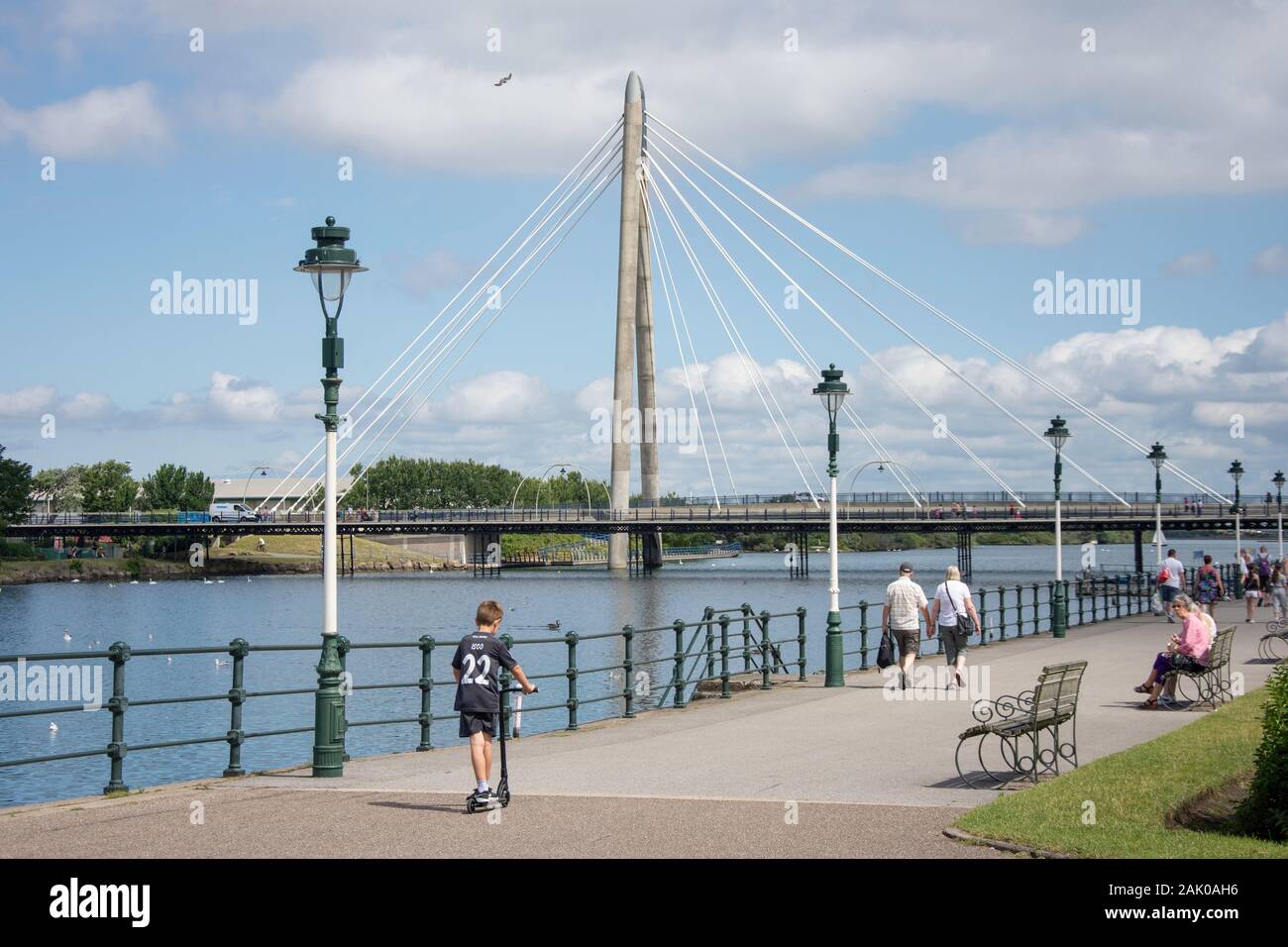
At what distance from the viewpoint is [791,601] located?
77.6 meters

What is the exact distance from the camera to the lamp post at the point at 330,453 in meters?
13.9

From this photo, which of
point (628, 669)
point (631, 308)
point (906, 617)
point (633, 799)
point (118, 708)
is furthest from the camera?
point (631, 308)

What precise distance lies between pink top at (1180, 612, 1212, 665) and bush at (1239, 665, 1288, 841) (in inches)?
334

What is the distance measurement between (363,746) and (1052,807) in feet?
58.6

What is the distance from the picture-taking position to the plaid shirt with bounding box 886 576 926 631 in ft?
71.4

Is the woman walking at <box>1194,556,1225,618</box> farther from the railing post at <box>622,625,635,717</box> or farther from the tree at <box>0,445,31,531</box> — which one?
the tree at <box>0,445,31,531</box>

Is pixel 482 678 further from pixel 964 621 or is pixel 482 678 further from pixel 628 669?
pixel 964 621

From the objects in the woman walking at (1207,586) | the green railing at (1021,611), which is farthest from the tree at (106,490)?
the woman walking at (1207,586)

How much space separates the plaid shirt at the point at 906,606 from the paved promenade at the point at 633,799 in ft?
8.29

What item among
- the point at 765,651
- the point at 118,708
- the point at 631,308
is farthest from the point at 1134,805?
the point at 631,308

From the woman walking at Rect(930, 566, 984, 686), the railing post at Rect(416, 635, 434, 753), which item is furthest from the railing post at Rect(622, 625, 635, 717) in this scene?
the woman walking at Rect(930, 566, 984, 686)

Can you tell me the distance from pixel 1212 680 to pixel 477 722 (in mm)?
11891

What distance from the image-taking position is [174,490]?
158375 millimetres
